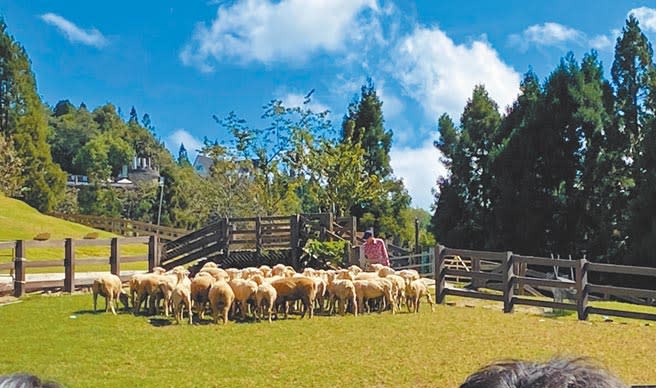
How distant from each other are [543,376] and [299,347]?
8.92 m

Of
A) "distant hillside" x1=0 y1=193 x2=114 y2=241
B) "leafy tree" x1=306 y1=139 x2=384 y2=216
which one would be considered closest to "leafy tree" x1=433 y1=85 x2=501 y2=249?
"leafy tree" x1=306 y1=139 x2=384 y2=216

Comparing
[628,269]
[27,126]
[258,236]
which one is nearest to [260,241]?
[258,236]

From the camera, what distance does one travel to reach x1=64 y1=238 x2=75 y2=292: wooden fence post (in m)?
16.0

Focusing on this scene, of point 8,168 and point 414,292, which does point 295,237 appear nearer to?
point 414,292

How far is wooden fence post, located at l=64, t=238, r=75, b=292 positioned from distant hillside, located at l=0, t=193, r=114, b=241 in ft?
57.7

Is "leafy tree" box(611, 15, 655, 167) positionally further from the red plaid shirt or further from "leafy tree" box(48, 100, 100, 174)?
"leafy tree" box(48, 100, 100, 174)

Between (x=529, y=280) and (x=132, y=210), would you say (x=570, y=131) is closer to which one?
(x=529, y=280)

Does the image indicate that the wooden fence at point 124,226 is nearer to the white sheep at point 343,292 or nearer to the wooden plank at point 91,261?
the wooden plank at point 91,261

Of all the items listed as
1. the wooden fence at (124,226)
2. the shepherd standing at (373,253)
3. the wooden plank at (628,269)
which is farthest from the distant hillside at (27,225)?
the wooden plank at (628,269)

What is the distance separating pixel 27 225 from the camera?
36.2 metres

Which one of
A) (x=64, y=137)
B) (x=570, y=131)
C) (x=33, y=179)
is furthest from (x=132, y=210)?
(x=570, y=131)

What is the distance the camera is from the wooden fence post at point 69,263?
52.4 ft

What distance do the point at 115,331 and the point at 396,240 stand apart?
33.3 m

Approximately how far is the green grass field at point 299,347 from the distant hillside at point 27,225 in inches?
874
